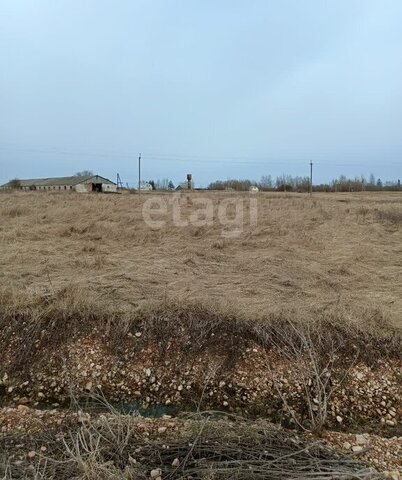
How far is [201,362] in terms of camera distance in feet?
11.1

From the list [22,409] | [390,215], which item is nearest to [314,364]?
[22,409]

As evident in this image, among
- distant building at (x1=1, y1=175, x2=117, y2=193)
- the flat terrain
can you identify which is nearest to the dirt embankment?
the flat terrain

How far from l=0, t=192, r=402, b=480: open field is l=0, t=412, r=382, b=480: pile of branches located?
0.01 metres

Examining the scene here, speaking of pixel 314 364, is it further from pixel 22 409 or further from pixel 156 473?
pixel 22 409

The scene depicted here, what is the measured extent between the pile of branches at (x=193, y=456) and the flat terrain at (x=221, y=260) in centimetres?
182

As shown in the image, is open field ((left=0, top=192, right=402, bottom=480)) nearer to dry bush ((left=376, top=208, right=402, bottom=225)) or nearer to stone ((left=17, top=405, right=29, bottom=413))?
stone ((left=17, top=405, right=29, bottom=413))

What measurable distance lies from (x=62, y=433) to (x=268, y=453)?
151cm

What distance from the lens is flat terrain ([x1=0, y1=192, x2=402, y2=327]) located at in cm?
463

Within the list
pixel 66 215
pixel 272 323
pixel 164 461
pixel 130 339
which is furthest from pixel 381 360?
pixel 66 215

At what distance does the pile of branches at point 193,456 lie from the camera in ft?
6.44

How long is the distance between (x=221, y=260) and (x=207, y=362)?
3.41m

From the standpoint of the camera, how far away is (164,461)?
2.13 metres

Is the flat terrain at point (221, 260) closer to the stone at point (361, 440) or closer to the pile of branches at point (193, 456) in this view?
the stone at point (361, 440)

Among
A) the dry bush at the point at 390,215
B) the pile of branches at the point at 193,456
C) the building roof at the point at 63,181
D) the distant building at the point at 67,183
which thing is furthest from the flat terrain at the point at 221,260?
the building roof at the point at 63,181
